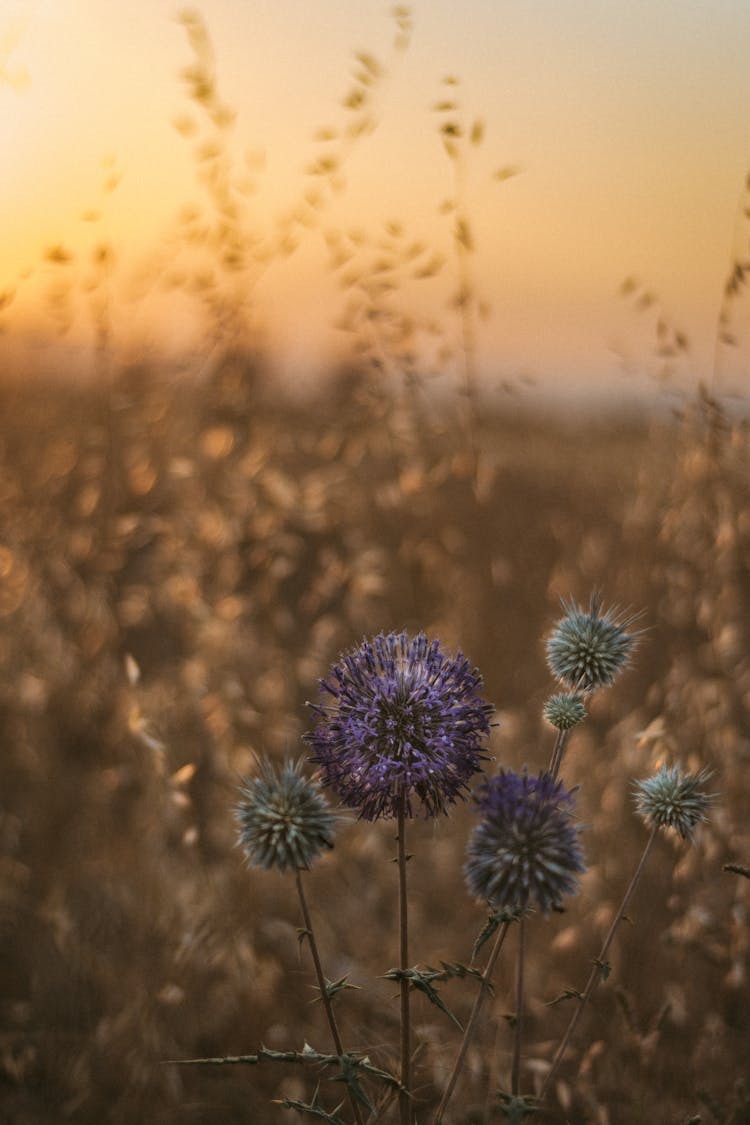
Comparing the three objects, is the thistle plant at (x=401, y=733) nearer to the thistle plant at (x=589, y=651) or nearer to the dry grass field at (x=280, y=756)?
the thistle plant at (x=589, y=651)

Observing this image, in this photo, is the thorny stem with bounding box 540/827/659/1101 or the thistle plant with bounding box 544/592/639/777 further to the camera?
the thistle plant with bounding box 544/592/639/777

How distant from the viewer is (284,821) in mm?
1608

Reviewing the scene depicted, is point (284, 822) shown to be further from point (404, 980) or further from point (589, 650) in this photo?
point (589, 650)

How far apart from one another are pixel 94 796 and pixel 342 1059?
2.99 m

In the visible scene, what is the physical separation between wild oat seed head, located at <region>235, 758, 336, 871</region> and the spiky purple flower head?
132 mm

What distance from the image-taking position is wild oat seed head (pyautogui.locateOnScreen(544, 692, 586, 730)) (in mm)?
1461

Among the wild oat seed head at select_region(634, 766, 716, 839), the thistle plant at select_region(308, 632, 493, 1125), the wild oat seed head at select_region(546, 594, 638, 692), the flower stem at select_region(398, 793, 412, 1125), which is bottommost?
the flower stem at select_region(398, 793, 412, 1125)

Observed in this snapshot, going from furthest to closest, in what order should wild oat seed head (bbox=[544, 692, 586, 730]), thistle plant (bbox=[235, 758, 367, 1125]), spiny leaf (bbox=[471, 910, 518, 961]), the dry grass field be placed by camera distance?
the dry grass field → thistle plant (bbox=[235, 758, 367, 1125]) → wild oat seed head (bbox=[544, 692, 586, 730]) → spiny leaf (bbox=[471, 910, 518, 961])

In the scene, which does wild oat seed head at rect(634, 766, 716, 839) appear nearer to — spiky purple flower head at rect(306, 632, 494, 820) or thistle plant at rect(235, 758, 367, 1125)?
spiky purple flower head at rect(306, 632, 494, 820)

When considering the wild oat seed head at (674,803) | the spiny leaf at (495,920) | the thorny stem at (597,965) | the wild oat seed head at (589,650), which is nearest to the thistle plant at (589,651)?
the wild oat seed head at (589,650)

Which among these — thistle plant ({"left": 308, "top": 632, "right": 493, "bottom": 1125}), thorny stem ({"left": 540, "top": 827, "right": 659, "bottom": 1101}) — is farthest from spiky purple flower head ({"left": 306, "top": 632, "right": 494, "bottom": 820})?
thorny stem ({"left": 540, "top": 827, "right": 659, "bottom": 1101})

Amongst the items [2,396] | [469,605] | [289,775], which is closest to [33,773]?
[469,605]

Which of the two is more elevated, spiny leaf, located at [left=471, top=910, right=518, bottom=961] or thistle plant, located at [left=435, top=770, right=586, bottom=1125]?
thistle plant, located at [left=435, top=770, right=586, bottom=1125]

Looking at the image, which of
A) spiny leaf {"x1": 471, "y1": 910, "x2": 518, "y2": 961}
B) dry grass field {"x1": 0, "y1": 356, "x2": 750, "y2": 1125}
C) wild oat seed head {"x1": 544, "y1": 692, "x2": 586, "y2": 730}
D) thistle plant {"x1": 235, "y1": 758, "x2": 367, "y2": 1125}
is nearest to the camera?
spiny leaf {"x1": 471, "y1": 910, "x2": 518, "y2": 961}
